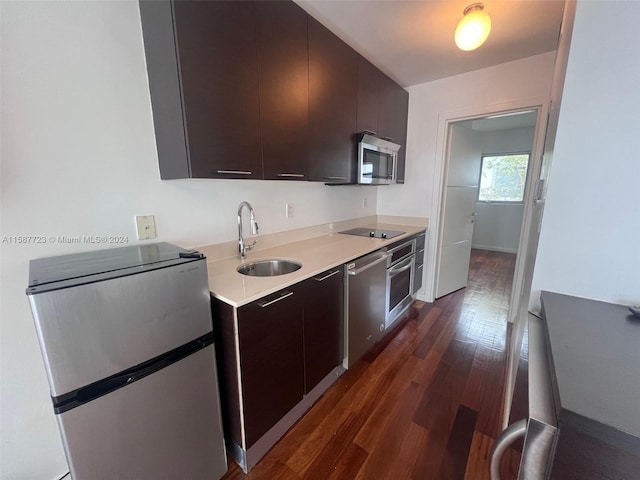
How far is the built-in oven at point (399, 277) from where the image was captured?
227 centimetres

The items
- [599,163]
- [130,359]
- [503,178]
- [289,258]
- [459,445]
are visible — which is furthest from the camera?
[503,178]

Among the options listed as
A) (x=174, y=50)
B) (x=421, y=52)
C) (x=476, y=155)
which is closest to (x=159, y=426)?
(x=174, y=50)

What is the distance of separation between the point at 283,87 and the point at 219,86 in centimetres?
40

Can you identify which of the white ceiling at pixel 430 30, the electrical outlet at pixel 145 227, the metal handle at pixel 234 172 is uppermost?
the white ceiling at pixel 430 30

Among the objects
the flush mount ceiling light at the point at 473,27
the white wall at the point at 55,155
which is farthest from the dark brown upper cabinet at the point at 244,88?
the flush mount ceiling light at the point at 473,27

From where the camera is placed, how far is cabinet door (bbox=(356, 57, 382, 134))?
Result: 2094 millimetres

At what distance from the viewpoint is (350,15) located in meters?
1.65

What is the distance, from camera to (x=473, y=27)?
150 centimetres

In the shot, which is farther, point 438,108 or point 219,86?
point 438,108

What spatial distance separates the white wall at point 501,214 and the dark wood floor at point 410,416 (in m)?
3.55

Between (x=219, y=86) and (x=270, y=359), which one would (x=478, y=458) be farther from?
(x=219, y=86)

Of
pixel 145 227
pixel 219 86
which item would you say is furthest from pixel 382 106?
pixel 145 227

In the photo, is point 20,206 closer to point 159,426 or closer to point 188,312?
point 188,312

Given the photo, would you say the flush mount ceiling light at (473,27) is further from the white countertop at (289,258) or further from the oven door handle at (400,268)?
the oven door handle at (400,268)
